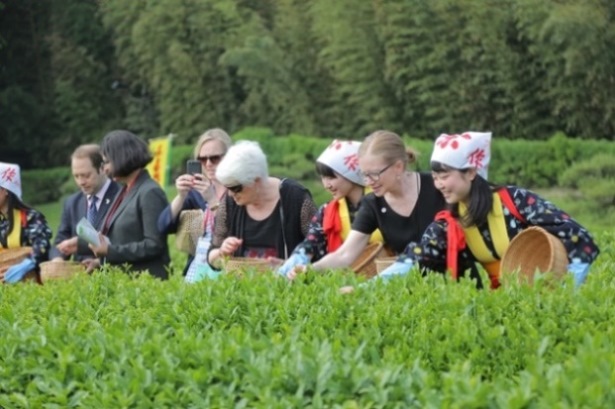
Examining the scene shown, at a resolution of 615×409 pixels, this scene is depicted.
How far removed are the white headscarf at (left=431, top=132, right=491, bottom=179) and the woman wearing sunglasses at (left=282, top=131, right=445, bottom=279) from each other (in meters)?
0.41

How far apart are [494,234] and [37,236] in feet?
10.6

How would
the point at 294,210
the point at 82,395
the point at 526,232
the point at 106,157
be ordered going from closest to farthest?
1. the point at 82,395
2. the point at 526,232
3. the point at 294,210
4. the point at 106,157

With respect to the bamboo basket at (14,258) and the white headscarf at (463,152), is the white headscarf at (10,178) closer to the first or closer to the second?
the bamboo basket at (14,258)

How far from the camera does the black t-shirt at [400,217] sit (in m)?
5.31

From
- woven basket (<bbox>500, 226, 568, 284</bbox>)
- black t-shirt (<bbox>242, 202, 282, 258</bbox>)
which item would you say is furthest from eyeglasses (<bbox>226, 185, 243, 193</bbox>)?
woven basket (<bbox>500, 226, 568, 284</bbox>)

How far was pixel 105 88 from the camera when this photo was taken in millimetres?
32406

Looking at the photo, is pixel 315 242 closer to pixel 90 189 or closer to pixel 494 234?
pixel 494 234

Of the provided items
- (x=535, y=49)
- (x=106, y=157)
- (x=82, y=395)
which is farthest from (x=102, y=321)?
(x=535, y=49)

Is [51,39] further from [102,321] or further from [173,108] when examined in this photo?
[102,321]

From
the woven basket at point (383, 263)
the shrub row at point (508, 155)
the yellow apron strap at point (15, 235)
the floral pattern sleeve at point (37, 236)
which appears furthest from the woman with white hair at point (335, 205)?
the shrub row at point (508, 155)

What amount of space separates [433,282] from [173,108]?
23030 mm

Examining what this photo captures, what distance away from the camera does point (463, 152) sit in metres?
4.77

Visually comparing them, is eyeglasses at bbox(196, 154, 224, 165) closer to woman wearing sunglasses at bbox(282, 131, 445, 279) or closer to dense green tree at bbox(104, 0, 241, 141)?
woman wearing sunglasses at bbox(282, 131, 445, 279)

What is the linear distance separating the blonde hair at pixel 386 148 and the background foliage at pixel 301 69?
11579 mm
